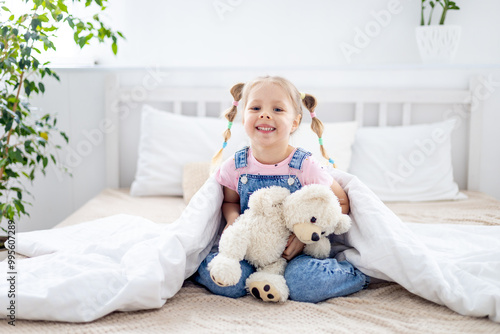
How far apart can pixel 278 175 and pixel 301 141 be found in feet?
2.68

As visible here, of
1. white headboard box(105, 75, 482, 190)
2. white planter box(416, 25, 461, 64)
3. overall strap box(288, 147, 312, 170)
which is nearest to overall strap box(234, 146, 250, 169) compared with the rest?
overall strap box(288, 147, 312, 170)

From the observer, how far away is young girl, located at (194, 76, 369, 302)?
3.54 feet

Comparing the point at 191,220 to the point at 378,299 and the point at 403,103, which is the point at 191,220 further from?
the point at 403,103

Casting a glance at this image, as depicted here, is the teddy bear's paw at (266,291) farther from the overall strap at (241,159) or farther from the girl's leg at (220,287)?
the overall strap at (241,159)

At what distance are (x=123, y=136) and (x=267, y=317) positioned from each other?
64.6 inches

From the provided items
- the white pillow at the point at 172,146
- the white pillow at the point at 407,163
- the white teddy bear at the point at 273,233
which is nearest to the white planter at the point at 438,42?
the white pillow at the point at 407,163

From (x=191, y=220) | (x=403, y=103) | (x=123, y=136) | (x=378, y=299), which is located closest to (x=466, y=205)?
(x=403, y=103)

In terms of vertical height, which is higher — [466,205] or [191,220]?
[191,220]

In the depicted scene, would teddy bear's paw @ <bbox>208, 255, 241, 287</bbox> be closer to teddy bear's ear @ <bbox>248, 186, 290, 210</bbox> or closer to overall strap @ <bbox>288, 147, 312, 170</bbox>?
teddy bear's ear @ <bbox>248, 186, 290, 210</bbox>

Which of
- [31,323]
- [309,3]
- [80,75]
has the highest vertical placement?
[309,3]

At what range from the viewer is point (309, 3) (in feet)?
7.64

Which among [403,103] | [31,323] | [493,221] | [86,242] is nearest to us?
[31,323]

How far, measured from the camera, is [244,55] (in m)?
2.38

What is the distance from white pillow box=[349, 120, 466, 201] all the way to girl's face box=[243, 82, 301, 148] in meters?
0.96
